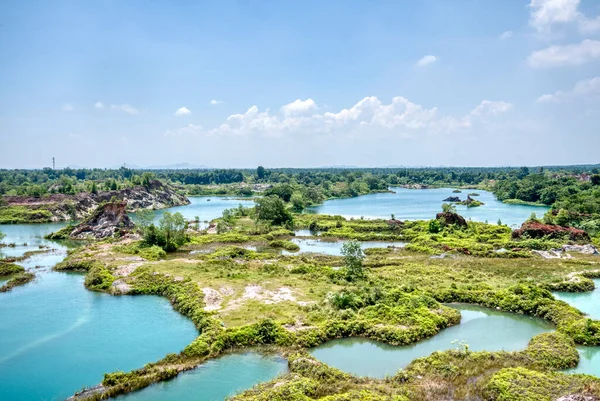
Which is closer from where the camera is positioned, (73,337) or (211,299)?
(73,337)

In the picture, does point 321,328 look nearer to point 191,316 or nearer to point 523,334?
point 191,316

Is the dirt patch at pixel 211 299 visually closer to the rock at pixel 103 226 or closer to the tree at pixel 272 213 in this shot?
the rock at pixel 103 226

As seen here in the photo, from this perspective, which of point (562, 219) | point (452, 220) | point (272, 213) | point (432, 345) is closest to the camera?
point (432, 345)

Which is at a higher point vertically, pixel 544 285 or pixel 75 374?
pixel 544 285

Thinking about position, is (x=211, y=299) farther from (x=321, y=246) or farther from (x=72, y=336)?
(x=321, y=246)

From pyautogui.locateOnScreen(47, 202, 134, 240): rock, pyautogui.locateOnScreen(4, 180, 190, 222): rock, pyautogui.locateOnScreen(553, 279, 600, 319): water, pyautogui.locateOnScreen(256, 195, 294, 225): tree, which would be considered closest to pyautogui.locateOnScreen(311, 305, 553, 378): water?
pyautogui.locateOnScreen(553, 279, 600, 319): water

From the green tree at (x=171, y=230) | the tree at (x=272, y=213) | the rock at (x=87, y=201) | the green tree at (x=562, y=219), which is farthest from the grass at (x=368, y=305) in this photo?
the rock at (x=87, y=201)

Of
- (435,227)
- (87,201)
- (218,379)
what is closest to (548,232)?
(435,227)

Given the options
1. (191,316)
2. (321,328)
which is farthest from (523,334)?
(191,316)
